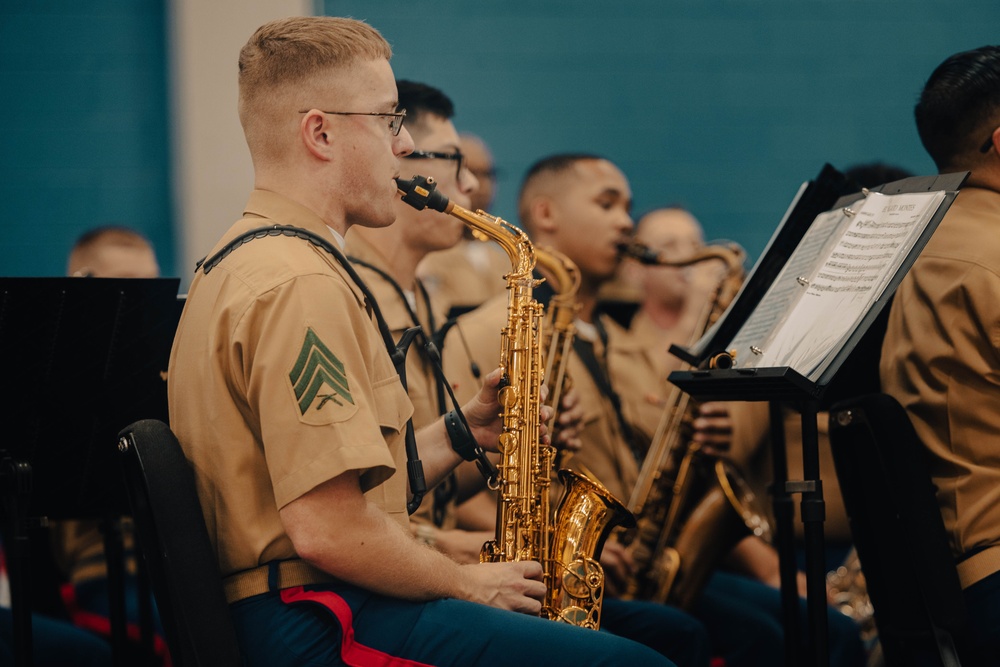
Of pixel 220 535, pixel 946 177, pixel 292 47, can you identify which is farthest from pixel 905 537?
pixel 292 47

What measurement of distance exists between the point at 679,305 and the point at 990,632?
3.81 metres

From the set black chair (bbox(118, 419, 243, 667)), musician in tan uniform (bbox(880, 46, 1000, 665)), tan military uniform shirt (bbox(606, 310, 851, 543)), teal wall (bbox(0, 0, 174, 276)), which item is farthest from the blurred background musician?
black chair (bbox(118, 419, 243, 667))

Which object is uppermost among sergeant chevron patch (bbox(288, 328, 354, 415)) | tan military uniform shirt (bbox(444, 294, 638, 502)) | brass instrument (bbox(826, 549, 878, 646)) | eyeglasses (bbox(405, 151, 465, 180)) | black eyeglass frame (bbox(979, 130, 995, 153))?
black eyeglass frame (bbox(979, 130, 995, 153))

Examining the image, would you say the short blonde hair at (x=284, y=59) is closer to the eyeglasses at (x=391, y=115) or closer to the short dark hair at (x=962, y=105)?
the eyeglasses at (x=391, y=115)

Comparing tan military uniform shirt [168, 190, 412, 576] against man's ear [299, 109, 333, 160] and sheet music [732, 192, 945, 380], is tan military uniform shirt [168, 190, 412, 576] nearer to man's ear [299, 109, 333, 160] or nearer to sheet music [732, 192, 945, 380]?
man's ear [299, 109, 333, 160]

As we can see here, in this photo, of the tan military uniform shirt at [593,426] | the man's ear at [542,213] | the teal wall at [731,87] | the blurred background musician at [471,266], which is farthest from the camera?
the teal wall at [731,87]

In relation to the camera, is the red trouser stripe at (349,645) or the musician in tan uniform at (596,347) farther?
the musician in tan uniform at (596,347)

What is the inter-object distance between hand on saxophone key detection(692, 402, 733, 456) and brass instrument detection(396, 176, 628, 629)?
1.30m

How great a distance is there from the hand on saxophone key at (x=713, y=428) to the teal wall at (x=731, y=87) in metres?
3.21

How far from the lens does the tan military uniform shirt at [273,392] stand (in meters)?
1.98

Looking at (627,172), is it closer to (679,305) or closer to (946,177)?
(679,305)

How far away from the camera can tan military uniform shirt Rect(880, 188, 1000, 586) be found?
2590 millimetres

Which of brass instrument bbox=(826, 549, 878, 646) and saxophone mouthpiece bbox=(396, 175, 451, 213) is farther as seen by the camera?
brass instrument bbox=(826, 549, 878, 646)

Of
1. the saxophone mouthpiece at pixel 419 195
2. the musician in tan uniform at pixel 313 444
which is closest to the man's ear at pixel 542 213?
the saxophone mouthpiece at pixel 419 195
